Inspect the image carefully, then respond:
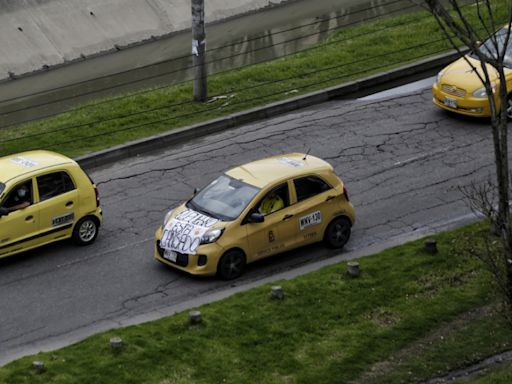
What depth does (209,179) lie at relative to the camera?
2152cm

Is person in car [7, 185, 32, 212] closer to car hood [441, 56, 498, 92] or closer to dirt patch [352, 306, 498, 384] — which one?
dirt patch [352, 306, 498, 384]

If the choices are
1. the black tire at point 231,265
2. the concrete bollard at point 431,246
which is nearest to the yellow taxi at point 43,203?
the black tire at point 231,265

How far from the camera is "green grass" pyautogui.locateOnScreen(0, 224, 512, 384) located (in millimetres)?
14258

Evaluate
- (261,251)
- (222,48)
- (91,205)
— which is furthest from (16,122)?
(261,251)

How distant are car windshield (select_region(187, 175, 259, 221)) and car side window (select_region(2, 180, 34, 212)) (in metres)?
2.43

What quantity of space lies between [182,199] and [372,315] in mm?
5797

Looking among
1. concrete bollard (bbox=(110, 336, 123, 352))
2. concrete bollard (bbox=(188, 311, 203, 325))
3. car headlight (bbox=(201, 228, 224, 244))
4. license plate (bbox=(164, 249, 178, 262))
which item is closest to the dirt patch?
concrete bollard (bbox=(188, 311, 203, 325))

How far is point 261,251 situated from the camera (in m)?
17.8

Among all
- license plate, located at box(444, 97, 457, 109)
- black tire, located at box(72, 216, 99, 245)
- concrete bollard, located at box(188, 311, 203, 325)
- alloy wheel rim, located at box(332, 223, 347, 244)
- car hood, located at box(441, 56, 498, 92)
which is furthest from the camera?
license plate, located at box(444, 97, 457, 109)

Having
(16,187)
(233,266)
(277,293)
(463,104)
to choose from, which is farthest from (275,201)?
(463,104)

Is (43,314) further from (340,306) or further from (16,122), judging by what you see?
(16,122)

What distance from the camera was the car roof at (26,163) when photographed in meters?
18.2

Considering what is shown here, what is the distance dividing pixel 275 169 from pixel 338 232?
140 cm

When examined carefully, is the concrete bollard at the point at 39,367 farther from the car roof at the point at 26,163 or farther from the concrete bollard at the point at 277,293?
the car roof at the point at 26,163
